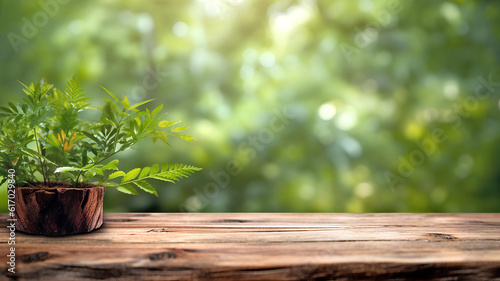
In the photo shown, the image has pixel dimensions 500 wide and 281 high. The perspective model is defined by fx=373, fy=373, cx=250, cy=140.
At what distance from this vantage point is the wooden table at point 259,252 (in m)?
0.60

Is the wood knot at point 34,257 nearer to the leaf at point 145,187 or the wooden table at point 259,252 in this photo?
the wooden table at point 259,252

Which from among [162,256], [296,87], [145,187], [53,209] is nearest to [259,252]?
[162,256]

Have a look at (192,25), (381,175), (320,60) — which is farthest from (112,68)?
(381,175)

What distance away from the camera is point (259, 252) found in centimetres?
67

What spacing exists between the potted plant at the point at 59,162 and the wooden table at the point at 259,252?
40 mm

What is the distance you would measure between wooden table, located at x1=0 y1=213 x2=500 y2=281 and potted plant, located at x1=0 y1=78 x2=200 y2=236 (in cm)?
4

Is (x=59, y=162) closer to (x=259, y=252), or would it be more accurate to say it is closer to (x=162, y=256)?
(x=162, y=256)

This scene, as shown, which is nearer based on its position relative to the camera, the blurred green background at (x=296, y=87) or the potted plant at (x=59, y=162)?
the potted plant at (x=59, y=162)

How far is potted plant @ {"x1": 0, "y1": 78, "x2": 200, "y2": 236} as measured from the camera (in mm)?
749

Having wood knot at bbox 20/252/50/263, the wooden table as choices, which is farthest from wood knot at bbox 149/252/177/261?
wood knot at bbox 20/252/50/263

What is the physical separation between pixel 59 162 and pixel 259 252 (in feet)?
1.52

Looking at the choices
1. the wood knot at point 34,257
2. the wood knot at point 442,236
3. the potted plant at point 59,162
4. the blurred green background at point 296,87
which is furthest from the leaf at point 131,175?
the wood knot at point 442,236

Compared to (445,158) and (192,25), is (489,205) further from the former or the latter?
(192,25)

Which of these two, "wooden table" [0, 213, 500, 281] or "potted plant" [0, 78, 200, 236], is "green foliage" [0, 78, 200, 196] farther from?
"wooden table" [0, 213, 500, 281]
